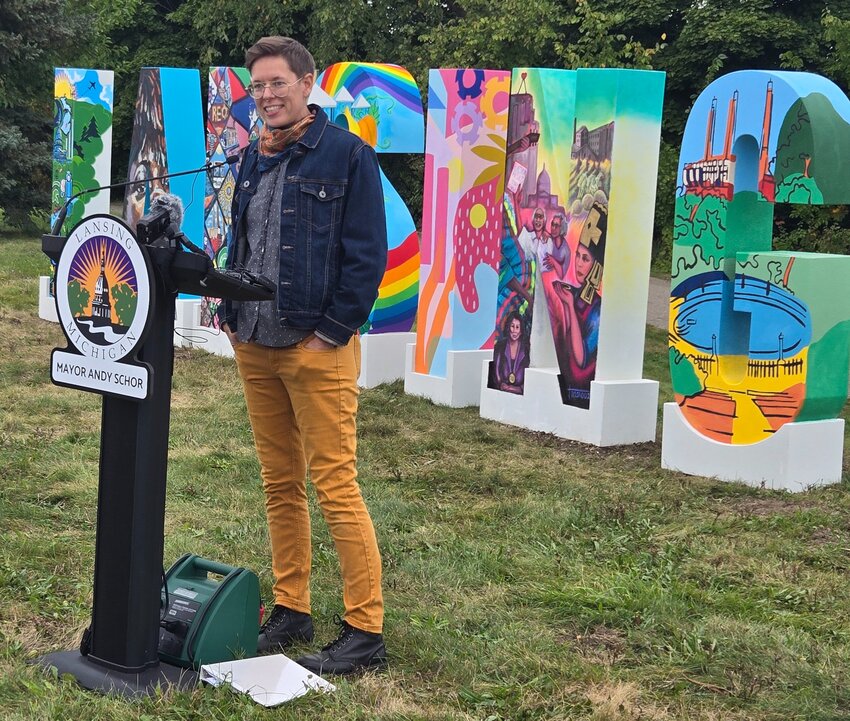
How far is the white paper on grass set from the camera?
391 cm

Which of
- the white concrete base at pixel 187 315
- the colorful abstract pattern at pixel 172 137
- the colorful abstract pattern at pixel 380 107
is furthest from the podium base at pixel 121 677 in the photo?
the colorful abstract pattern at pixel 172 137

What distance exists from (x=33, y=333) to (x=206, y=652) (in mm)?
8762

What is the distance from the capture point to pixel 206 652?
4047 mm

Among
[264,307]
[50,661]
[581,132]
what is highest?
[581,132]

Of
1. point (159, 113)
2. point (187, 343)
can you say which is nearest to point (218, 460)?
point (187, 343)

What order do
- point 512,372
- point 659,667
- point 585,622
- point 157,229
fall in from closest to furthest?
point 157,229
point 659,667
point 585,622
point 512,372

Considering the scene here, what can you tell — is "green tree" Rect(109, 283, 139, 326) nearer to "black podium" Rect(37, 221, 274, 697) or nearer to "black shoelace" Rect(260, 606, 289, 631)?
"black podium" Rect(37, 221, 274, 697)

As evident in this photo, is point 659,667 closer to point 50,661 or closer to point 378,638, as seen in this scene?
point 378,638

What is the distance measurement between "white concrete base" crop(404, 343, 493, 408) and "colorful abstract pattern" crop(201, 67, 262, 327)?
8.19 feet

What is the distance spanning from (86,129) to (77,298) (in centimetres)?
971

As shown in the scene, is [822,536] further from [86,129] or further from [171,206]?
[86,129]

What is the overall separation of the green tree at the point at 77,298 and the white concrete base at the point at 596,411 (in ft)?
15.3

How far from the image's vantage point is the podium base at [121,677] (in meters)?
3.85

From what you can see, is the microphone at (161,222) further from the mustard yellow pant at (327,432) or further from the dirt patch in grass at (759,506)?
the dirt patch in grass at (759,506)
